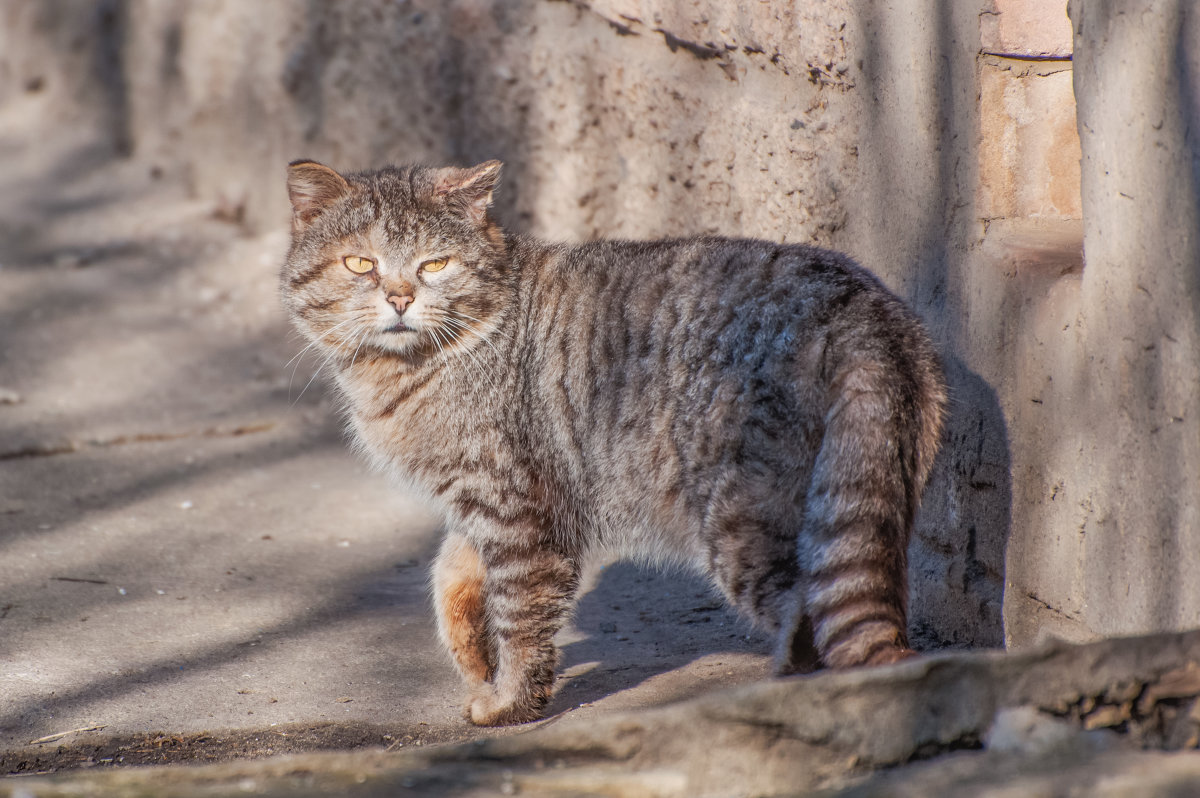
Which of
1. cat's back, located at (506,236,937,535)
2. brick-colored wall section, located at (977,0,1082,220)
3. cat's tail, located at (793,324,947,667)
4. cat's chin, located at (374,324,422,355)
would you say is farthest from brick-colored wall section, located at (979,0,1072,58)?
cat's chin, located at (374,324,422,355)

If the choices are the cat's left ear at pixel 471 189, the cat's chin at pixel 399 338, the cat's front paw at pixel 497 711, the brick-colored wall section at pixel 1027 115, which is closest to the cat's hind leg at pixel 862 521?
the brick-colored wall section at pixel 1027 115

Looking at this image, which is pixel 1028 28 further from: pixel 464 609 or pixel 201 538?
pixel 201 538

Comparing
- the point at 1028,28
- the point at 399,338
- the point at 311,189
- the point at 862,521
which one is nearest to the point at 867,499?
the point at 862,521

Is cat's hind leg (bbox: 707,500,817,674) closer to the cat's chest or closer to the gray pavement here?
the gray pavement

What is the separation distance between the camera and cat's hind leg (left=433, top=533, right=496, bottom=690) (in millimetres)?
→ 3332

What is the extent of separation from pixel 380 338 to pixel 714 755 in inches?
67.6

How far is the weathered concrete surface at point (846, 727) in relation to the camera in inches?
79.7

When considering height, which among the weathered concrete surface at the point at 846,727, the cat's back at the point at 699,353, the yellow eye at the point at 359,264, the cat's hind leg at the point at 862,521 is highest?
the yellow eye at the point at 359,264

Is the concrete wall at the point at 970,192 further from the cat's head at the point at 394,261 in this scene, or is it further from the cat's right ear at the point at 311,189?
the cat's right ear at the point at 311,189

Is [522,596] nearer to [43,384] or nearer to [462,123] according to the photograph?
[462,123]

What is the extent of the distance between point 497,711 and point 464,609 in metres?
0.37

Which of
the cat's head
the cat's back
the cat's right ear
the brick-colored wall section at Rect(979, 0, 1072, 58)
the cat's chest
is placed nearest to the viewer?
the cat's back

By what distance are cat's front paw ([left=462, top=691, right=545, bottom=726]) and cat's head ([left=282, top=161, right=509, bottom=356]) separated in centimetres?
99

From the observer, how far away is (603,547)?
10.8 ft
